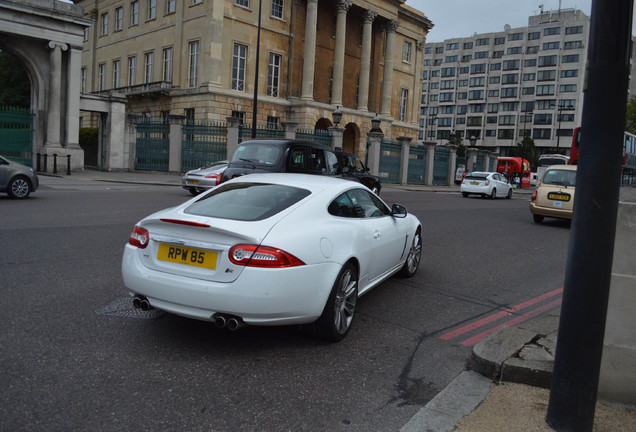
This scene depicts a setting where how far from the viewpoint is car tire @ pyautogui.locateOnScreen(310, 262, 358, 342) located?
4.46 meters

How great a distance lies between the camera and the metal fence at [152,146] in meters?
31.5

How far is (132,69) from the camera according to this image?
46.5 meters

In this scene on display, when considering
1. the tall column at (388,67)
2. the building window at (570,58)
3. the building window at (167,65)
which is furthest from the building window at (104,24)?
the building window at (570,58)

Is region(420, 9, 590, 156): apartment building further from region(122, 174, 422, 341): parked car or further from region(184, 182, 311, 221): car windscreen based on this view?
region(122, 174, 422, 341): parked car

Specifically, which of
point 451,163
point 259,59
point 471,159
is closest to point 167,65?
point 259,59

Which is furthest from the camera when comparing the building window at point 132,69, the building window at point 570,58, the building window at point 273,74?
the building window at point 570,58

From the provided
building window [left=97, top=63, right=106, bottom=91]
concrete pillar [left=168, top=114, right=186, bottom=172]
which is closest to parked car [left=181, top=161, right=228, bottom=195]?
concrete pillar [left=168, top=114, right=186, bottom=172]

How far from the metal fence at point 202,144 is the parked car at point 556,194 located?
64.5ft

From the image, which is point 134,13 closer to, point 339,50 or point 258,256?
point 339,50

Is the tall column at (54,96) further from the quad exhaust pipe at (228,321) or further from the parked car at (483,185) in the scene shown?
the quad exhaust pipe at (228,321)

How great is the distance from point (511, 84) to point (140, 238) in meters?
114

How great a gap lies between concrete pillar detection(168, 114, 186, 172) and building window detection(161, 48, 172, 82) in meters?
12.9

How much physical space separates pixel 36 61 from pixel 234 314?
2981 cm

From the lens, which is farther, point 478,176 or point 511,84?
point 511,84
